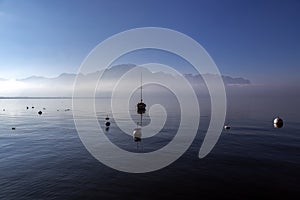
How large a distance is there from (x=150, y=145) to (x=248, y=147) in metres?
20.7

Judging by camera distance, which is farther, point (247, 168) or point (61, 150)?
point (61, 150)

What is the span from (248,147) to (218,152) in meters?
8.00

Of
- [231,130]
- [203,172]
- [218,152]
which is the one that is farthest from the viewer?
[231,130]

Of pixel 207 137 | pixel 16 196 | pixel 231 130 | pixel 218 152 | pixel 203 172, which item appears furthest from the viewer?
pixel 231 130

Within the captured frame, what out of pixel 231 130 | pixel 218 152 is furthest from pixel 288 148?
pixel 231 130

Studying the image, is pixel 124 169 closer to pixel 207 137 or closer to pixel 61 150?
pixel 61 150

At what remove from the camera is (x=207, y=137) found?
176ft

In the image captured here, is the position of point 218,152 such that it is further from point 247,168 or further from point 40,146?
point 40,146

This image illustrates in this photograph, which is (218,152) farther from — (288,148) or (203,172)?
(288,148)

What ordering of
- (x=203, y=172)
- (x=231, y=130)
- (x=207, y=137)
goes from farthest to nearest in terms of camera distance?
(x=231, y=130) → (x=207, y=137) → (x=203, y=172)

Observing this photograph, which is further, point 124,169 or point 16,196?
point 124,169

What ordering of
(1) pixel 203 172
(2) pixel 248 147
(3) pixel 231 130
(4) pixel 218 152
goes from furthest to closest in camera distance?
(3) pixel 231 130 → (2) pixel 248 147 → (4) pixel 218 152 → (1) pixel 203 172

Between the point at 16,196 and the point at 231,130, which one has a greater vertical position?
the point at 231,130

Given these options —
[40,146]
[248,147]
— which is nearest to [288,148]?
[248,147]
